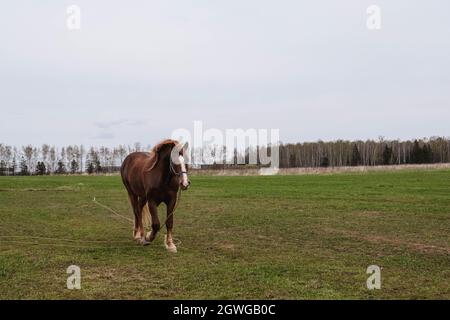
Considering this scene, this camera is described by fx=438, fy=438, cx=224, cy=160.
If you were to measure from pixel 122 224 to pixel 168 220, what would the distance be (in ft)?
15.9

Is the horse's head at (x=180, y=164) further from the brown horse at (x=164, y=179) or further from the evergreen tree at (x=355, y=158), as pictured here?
the evergreen tree at (x=355, y=158)

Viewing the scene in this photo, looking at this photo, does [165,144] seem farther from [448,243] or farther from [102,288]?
[448,243]

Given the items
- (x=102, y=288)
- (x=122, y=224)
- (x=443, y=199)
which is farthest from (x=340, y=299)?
(x=443, y=199)

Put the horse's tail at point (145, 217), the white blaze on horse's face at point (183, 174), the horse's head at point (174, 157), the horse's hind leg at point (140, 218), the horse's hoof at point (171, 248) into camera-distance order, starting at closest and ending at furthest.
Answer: the white blaze on horse's face at point (183, 174) → the horse's head at point (174, 157) → the horse's hoof at point (171, 248) → the horse's hind leg at point (140, 218) → the horse's tail at point (145, 217)

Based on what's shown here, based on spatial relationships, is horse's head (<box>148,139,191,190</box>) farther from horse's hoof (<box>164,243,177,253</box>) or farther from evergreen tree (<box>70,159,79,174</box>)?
evergreen tree (<box>70,159,79,174</box>)

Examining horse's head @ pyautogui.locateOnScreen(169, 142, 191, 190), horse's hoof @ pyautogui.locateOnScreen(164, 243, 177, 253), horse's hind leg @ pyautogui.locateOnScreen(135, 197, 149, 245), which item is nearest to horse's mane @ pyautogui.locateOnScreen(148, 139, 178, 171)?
horse's head @ pyautogui.locateOnScreen(169, 142, 191, 190)

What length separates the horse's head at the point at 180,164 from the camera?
845 centimetres

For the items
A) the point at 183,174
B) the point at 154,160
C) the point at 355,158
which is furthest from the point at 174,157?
the point at 355,158

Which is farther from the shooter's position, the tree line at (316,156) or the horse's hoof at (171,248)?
the tree line at (316,156)

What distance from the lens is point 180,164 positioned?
854 centimetres

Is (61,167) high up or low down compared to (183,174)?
down

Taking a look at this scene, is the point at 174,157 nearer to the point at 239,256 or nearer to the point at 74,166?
the point at 239,256

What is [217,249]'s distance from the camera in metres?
9.26

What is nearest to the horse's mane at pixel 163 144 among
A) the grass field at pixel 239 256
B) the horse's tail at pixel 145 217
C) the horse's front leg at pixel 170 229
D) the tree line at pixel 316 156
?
the horse's front leg at pixel 170 229
